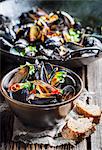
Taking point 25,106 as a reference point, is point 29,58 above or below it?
above

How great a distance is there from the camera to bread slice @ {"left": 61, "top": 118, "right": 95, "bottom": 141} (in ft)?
4.34

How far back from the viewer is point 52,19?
181cm

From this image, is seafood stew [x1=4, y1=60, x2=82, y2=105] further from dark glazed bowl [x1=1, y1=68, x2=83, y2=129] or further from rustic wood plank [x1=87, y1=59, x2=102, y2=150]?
rustic wood plank [x1=87, y1=59, x2=102, y2=150]

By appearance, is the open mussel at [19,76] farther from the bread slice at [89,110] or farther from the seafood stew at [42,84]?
the bread slice at [89,110]

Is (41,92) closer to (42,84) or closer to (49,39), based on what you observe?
(42,84)

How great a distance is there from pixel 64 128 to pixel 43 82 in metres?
0.17

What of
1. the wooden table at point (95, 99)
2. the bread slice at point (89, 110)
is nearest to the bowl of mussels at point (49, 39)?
the wooden table at point (95, 99)

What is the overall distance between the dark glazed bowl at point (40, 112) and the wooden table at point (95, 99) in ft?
0.25

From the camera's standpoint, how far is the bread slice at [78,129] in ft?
4.34

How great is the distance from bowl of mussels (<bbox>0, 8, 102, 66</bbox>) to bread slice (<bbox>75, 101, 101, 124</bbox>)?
192 millimetres

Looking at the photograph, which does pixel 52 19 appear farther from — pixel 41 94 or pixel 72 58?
pixel 41 94

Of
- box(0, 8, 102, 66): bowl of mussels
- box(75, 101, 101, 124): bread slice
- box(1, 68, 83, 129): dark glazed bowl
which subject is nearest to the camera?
box(1, 68, 83, 129): dark glazed bowl

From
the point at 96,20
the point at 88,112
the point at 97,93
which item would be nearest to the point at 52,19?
the point at 96,20

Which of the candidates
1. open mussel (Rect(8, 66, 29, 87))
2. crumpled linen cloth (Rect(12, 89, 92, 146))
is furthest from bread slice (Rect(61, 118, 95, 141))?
open mussel (Rect(8, 66, 29, 87))
